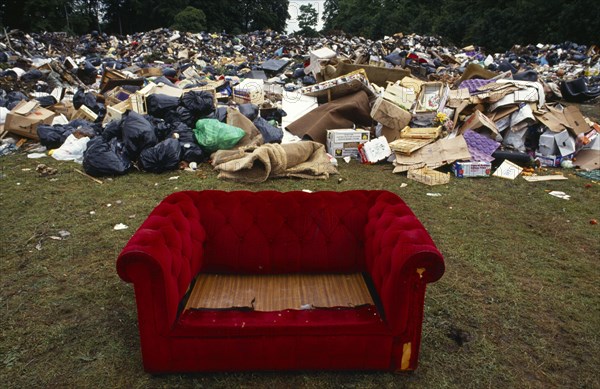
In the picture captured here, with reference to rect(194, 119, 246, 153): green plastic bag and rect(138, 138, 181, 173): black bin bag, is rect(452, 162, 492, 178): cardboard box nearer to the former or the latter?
rect(194, 119, 246, 153): green plastic bag

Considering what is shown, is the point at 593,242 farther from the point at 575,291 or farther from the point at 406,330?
the point at 406,330

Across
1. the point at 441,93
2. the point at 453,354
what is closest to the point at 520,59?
the point at 441,93

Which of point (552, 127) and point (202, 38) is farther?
point (202, 38)

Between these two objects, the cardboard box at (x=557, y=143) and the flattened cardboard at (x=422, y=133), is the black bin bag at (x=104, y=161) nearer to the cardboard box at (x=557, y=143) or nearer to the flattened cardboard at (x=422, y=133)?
the flattened cardboard at (x=422, y=133)

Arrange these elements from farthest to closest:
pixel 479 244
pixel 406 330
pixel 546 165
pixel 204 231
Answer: pixel 546 165 < pixel 479 244 < pixel 204 231 < pixel 406 330

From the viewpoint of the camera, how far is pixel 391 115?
686 cm

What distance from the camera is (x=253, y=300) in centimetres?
255

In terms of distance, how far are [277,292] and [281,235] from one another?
1.17 ft

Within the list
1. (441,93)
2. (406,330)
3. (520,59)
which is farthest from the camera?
(520,59)

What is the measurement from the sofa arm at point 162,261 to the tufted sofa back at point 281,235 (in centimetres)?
18

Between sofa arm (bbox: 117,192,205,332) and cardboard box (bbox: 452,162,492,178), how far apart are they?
4311mm

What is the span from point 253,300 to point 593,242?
3395 millimetres

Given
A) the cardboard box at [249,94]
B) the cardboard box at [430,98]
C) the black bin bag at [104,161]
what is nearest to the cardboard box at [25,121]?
the black bin bag at [104,161]

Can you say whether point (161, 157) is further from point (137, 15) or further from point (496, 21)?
point (137, 15)
